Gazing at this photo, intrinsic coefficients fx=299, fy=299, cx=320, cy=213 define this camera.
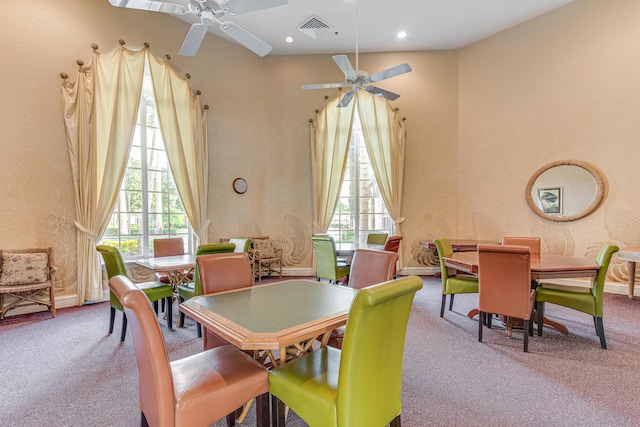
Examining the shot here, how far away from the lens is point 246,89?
5863 millimetres

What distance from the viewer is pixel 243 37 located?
3.43 metres

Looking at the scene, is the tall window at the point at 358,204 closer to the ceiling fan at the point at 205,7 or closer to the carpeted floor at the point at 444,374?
the carpeted floor at the point at 444,374

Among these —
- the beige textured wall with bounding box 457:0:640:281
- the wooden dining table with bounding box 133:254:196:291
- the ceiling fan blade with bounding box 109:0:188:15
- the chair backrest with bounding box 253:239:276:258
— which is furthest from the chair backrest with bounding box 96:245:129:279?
the beige textured wall with bounding box 457:0:640:281

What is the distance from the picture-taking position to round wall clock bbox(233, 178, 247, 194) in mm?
5671

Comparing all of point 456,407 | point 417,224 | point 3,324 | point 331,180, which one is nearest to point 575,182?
point 417,224

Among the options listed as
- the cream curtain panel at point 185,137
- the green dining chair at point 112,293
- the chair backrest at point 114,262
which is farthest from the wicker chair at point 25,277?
the cream curtain panel at point 185,137

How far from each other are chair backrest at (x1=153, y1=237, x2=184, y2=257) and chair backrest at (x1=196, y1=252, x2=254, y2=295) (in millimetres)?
2179

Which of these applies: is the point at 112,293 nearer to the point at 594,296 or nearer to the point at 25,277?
the point at 25,277

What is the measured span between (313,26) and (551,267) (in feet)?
16.1

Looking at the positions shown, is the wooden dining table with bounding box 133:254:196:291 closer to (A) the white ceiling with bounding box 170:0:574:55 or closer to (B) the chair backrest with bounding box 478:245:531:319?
(B) the chair backrest with bounding box 478:245:531:319

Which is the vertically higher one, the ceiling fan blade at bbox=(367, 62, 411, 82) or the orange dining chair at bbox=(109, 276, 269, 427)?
→ the ceiling fan blade at bbox=(367, 62, 411, 82)

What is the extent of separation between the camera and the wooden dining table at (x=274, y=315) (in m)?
1.30

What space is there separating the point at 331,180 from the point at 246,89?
2.44 m

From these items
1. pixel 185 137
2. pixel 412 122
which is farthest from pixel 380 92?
pixel 185 137
